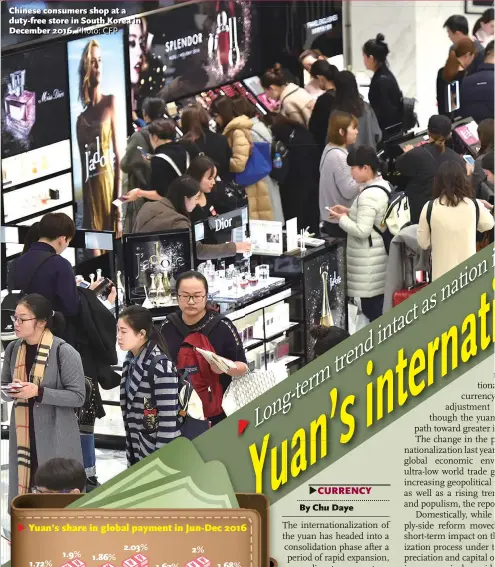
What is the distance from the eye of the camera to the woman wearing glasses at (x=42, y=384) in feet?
21.6

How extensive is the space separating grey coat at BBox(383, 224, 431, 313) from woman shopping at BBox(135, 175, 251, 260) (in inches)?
32.5

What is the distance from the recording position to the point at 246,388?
654 centimetres

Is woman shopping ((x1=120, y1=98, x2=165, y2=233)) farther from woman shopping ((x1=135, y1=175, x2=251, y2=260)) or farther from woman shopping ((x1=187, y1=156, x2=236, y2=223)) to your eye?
woman shopping ((x1=187, y1=156, x2=236, y2=223))

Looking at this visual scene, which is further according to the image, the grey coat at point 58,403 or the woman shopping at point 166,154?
the woman shopping at point 166,154

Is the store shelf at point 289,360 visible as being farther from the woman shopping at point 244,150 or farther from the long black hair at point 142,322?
the woman shopping at point 244,150

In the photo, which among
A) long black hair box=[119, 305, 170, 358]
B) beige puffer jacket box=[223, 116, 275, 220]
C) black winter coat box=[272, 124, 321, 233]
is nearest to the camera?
long black hair box=[119, 305, 170, 358]

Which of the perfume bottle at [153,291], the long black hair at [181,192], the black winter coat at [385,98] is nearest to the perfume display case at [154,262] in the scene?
the perfume bottle at [153,291]

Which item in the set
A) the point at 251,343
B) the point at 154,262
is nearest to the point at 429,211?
the point at 251,343

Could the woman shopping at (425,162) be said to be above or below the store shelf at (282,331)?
above

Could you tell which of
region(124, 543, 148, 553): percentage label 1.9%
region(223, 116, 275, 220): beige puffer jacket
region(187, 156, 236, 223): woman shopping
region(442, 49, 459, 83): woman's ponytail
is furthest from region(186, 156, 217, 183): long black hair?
region(124, 543, 148, 553): percentage label 1.9%

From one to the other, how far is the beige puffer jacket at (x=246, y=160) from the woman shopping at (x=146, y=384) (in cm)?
95

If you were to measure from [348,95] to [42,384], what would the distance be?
1.85m

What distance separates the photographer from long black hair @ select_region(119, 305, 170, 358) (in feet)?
21.5

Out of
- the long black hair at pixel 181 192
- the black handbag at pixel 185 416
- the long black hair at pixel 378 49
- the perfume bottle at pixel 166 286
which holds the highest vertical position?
the long black hair at pixel 378 49
